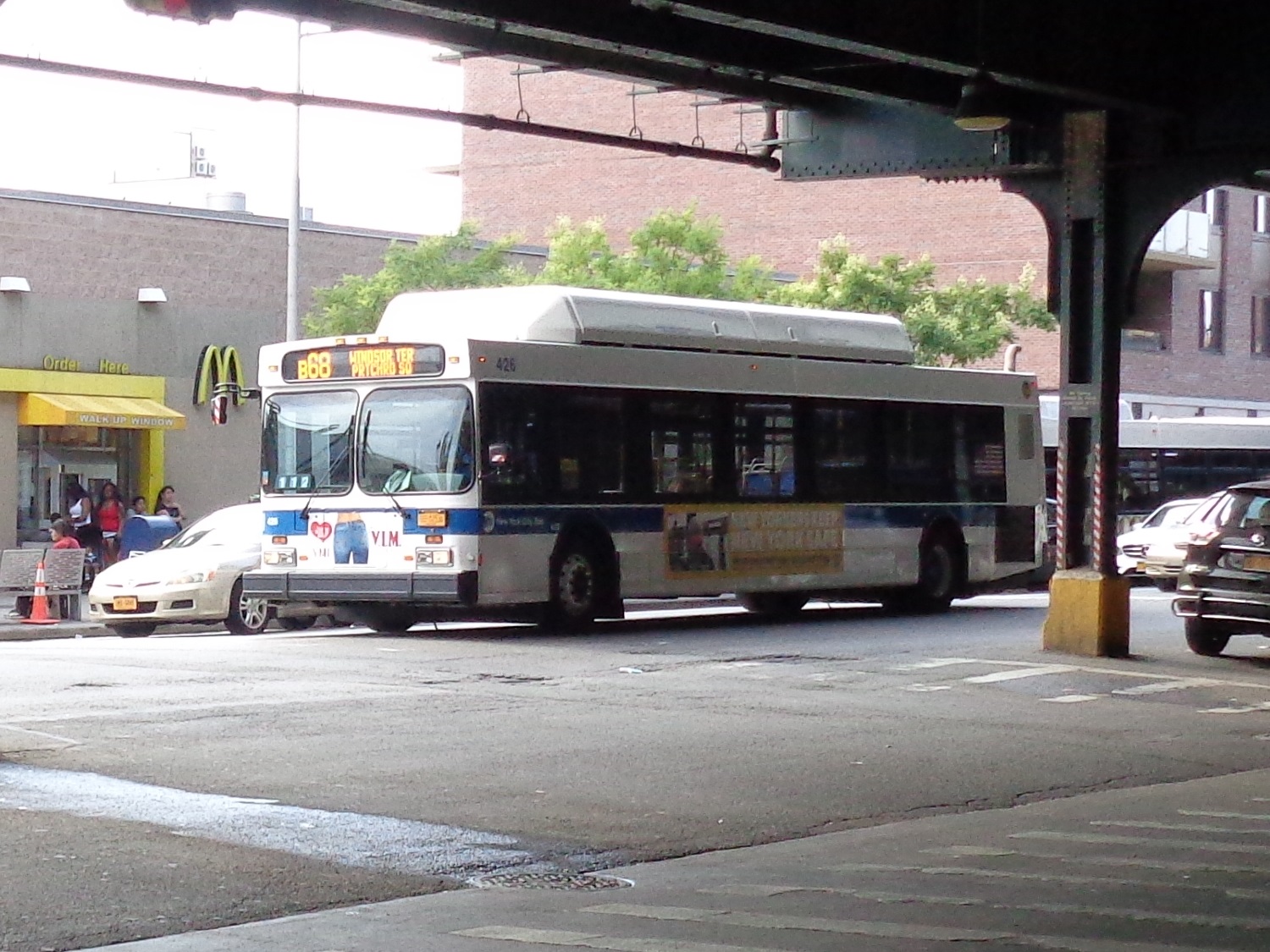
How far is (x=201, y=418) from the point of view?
125ft

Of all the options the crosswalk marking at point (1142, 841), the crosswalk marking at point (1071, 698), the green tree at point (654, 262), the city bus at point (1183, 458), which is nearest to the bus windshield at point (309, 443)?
the crosswalk marking at point (1071, 698)

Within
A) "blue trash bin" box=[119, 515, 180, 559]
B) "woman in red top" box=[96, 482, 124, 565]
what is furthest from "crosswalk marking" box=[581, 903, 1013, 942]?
"woman in red top" box=[96, 482, 124, 565]

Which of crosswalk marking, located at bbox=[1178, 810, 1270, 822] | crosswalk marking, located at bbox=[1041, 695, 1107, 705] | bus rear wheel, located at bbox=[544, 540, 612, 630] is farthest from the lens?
bus rear wheel, located at bbox=[544, 540, 612, 630]

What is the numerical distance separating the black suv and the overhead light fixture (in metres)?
5.50

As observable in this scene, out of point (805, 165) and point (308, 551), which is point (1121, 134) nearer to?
point (805, 165)

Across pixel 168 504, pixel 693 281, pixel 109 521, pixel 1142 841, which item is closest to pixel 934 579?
pixel 168 504

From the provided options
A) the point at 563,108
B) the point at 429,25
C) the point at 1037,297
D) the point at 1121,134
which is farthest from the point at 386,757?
the point at 563,108

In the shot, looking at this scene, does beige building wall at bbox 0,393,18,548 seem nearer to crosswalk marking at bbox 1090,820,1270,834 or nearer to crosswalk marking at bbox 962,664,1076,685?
crosswalk marking at bbox 962,664,1076,685

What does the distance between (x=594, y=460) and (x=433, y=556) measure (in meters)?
2.14

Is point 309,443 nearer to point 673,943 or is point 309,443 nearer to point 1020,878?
point 1020,878

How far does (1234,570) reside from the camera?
1894cm

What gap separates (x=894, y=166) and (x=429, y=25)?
6.35m

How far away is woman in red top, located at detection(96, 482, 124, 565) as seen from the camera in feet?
104

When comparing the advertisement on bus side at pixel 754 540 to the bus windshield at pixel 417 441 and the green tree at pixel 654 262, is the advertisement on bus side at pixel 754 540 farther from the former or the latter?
the green tree at pixel 654 262
